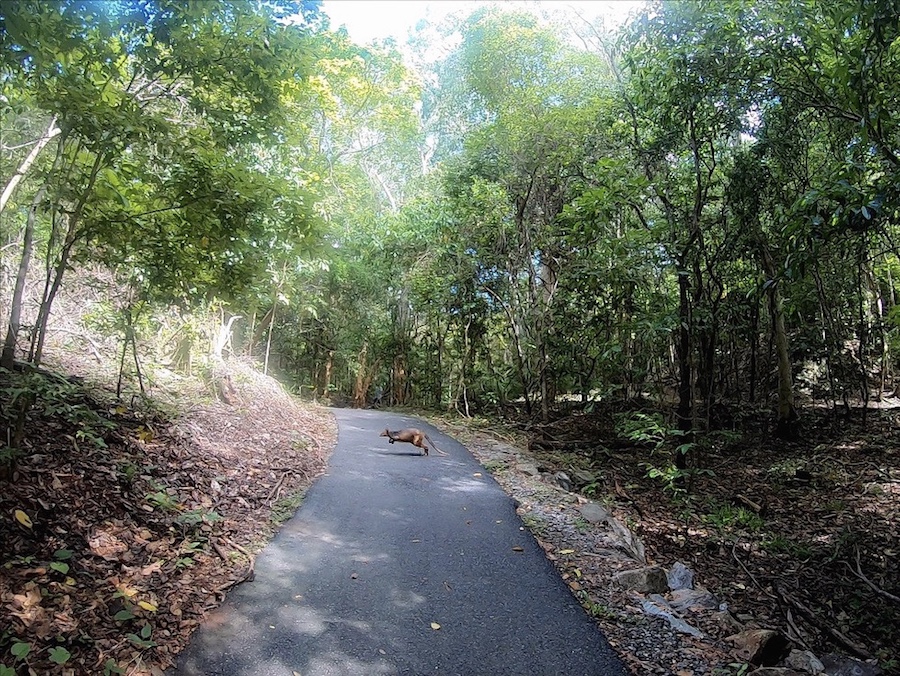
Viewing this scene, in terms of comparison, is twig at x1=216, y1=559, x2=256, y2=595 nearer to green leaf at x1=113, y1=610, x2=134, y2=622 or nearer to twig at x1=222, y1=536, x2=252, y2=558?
twig at x1=222, y1=536, x2=252, y2=558

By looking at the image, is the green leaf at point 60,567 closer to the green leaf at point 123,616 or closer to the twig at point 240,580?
the green leaf at point 123,616

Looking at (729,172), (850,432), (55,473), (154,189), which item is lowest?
(55,473)

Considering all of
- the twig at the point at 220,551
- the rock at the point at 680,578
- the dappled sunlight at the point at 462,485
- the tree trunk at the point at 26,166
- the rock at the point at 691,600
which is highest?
the tree trunk at the point at 26,166

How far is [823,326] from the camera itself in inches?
481

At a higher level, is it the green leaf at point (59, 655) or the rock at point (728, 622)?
the rock at point (728, 622)

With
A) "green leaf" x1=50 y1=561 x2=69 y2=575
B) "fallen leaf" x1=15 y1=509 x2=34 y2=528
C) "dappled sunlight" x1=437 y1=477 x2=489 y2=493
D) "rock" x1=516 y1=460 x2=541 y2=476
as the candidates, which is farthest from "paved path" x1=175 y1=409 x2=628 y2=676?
"rock" x1=516 y1=460 x2=541 y2=476

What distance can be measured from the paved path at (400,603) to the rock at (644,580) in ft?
1.64

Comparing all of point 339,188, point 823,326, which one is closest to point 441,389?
point 339,188

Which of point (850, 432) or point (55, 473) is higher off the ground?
point (850, 432)

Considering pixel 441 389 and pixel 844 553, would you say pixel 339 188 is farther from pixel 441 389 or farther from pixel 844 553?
pixel 844 553

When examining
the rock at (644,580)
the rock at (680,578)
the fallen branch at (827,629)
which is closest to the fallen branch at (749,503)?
the fallen branch at (827,629)

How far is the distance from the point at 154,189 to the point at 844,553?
8.23m

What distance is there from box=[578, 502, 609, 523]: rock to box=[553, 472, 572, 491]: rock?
1.11 m

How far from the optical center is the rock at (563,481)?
8047mm
